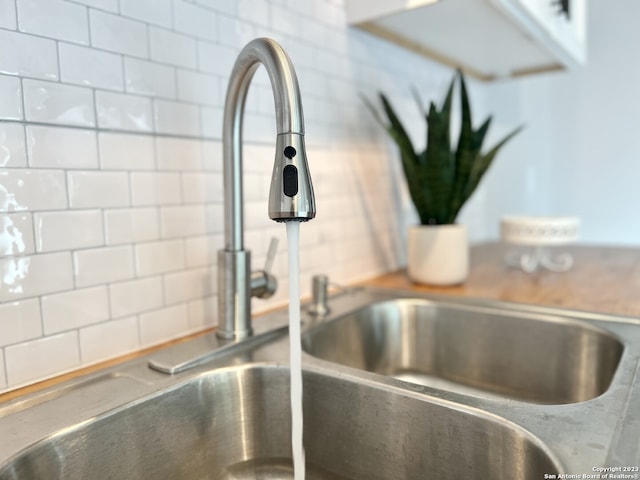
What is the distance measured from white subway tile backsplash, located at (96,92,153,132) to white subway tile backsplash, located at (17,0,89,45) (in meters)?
0.07

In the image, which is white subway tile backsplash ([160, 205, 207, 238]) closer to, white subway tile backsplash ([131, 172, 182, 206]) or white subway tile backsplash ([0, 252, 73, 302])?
white subway tile backsplash ([131, 172, 182, 206])

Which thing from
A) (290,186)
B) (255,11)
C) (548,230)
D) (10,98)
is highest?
(255,11)

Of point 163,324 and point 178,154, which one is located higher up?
point 178,154

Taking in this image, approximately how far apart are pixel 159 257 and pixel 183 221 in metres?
0.07

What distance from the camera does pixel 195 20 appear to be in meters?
0.74

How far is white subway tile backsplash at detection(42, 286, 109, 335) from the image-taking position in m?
0.59

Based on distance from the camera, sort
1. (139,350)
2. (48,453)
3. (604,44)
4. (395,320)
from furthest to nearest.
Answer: (604,44) < (395,320) < (139,350) < (48,453)

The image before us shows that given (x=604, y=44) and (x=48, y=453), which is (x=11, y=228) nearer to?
(x=48, y=453)

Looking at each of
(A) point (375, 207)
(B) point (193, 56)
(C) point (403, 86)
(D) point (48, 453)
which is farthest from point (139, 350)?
(C) point (403, 86)

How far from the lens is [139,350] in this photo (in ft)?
2.27

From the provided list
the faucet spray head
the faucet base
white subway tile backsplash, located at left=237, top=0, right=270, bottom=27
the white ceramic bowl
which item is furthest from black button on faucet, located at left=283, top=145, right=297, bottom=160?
the white ceramic bowl

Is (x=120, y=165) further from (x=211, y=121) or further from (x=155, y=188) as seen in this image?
(x=211, y=121)

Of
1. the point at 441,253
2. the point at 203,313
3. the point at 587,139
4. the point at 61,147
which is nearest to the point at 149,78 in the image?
the point at 61,147

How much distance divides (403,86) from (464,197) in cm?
43
